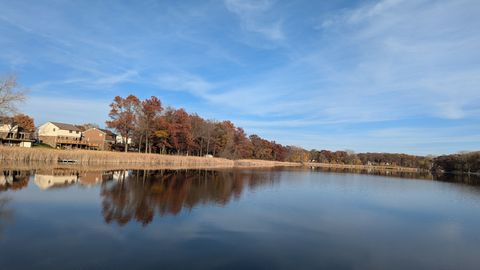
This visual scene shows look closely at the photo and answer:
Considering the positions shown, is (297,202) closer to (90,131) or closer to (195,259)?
(195,259)

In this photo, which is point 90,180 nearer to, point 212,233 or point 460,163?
point 212,233

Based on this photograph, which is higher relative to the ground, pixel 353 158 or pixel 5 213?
pixel 353 158

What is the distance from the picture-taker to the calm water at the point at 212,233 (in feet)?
Answer: 26.2

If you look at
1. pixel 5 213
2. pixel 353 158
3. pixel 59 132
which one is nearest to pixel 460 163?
pixel 353 158

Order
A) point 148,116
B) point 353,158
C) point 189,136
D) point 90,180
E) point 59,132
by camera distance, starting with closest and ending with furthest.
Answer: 1. point 90,180
2. point 148,116
3. point 189,136
4. point 59,132
5. point 353,158

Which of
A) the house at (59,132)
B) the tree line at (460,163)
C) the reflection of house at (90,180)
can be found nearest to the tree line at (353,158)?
the tree line at (460,163)

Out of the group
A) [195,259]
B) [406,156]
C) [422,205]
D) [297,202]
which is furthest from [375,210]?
[406,156]

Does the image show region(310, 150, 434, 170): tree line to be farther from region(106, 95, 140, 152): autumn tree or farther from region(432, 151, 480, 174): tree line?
region(106, 95, 140, 152): autumn tree

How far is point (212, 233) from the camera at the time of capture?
10711 mm

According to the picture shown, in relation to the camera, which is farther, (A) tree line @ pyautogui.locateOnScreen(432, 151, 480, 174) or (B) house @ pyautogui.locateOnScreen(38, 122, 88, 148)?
(A) tree line @ pyautogui.locateOnScreen(432, 151, 480, 174)

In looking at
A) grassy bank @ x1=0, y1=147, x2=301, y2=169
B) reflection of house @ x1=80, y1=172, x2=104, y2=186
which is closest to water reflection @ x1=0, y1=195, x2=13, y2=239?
reflection of house @ x1=80, y1=172, x2=104, y2=186

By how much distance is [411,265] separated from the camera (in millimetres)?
8664

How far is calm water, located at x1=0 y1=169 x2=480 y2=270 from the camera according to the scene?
7980mm

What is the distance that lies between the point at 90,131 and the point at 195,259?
69.5 metres
